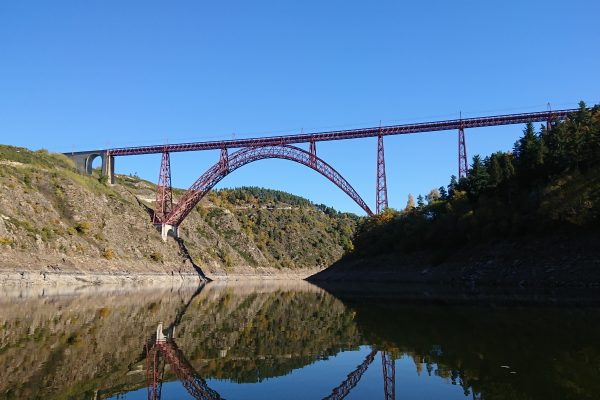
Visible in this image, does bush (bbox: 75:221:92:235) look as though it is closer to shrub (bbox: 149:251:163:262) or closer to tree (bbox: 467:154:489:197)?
shrub (bbox: 149:251:163:262)

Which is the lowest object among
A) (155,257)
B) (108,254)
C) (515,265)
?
(515,265)

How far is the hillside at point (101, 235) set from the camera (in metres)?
43.8

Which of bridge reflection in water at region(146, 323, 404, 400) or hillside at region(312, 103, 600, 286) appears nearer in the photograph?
bridge reflection in water at region(146, 323, 404, 400)

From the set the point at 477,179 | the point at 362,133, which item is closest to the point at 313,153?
the point at 362,133

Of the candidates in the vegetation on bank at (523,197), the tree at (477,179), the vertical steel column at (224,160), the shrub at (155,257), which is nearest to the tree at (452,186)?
the vegetation on bank at (523,197)

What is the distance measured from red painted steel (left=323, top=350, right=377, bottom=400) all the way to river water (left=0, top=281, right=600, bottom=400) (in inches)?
1.4

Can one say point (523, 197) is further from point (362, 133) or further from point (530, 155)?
point (362, 133)

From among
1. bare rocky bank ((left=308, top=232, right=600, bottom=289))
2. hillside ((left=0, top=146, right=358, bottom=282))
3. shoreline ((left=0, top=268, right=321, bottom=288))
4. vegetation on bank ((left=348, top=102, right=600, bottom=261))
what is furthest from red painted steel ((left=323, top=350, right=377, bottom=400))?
hillside ((left=0, top=146, right=358, bottom=282))

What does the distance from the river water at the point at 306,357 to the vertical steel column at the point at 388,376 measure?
3 cm

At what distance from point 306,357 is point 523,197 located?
36.4 metres

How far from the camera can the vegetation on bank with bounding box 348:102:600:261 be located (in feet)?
110

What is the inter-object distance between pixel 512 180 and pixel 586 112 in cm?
1026

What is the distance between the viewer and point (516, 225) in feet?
123

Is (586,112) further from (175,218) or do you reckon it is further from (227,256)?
(227,256)
